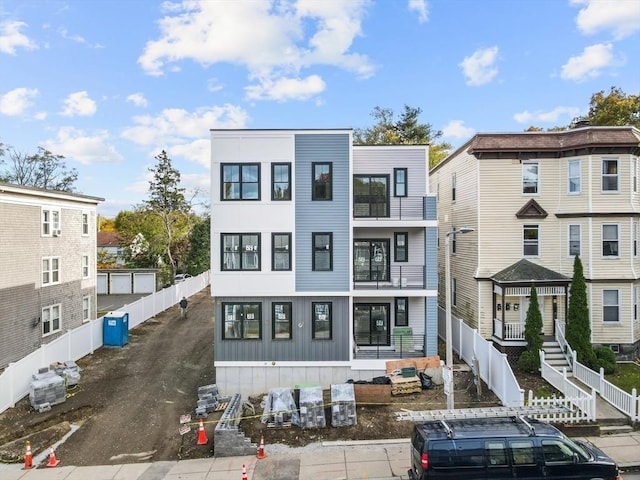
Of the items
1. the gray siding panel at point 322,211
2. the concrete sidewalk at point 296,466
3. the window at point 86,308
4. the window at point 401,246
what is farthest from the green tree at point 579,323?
the window at point 86,308

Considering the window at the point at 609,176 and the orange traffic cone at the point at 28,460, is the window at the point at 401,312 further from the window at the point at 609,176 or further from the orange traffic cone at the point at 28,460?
the orange traffic cone at the point at 28,460

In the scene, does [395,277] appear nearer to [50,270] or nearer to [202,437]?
[202,437]

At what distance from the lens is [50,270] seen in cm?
2184

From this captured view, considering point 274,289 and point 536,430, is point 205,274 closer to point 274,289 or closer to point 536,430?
point 274,289

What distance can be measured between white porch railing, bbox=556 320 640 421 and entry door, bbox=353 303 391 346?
289 inches

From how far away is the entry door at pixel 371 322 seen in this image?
18484 mm

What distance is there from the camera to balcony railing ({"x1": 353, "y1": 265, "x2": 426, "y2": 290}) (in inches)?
694

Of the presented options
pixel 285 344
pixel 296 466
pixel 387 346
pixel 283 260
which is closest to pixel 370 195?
pixel 283 260

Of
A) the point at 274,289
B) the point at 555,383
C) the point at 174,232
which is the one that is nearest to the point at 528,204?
the point at 555,383

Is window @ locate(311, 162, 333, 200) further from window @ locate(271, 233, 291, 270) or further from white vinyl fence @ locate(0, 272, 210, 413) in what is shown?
white vinyl fence @ locate(0, 272, 210, 413)

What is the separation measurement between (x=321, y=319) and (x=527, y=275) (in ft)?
31.6

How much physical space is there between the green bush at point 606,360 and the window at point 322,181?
42.4ft

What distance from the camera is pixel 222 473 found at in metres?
11.0

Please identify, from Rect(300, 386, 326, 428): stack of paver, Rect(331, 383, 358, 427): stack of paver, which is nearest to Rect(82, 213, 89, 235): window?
Rect(300, 386, 326, 428): stack of paver
